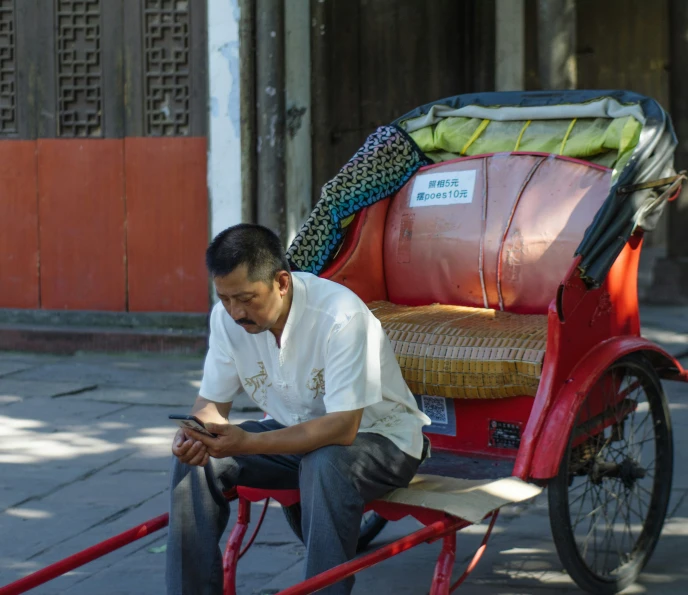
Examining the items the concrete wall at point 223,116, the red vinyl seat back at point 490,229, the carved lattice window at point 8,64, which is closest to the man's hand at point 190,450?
the red vinyl seat back at point 490,229

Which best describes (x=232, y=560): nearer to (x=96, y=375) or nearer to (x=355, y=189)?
(x=355, y=189)

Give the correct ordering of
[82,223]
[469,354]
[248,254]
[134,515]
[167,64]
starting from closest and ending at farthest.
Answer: [248,254] → [469,354] → [134,515] → [167,64] → [82,223]

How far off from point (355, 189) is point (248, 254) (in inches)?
53.3

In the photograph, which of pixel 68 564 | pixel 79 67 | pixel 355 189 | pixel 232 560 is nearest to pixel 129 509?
pixel 232 560

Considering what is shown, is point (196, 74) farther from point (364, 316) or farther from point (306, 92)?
point (364, 316)

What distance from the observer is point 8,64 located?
781cm

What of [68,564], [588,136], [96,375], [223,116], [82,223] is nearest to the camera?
[68,564]

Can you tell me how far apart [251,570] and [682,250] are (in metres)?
5.80

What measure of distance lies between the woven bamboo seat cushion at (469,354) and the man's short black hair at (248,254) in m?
0.85

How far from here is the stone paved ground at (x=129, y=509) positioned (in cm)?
377

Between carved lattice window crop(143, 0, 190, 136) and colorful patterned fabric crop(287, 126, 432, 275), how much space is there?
3.34 metres

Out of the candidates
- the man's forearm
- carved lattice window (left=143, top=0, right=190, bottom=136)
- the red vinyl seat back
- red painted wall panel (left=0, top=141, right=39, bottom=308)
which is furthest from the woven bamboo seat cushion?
red painted wall panel (left=0, top=141, right=39, bottom=308)

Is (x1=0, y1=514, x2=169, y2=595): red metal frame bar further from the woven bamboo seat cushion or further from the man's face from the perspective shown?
the woven bamboo seat cushion

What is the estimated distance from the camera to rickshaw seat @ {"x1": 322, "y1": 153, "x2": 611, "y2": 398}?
3775 mm
